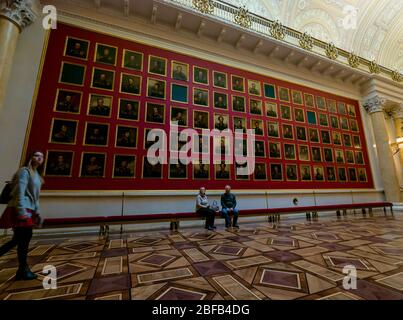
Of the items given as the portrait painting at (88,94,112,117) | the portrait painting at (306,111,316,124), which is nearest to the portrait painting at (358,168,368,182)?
the portrait painting at (306,111,316,124)

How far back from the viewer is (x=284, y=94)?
9.30 metres

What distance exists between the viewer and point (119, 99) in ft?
20.9

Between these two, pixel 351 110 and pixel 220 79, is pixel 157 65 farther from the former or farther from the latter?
pixel 351 110

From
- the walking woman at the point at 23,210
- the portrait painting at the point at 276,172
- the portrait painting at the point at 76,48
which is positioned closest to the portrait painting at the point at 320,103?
the portrait painting at the point at 276,172

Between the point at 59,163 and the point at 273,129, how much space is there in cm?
802

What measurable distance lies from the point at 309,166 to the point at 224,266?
8012mm

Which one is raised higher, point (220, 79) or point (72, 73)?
point (220, 79)

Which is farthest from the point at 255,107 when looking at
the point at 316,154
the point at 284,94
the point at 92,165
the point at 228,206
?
the point at 92,165

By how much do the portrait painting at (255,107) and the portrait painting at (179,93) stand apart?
2.96 metres

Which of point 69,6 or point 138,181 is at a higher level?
point 69,6

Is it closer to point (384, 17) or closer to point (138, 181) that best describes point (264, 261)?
point (138, 181)

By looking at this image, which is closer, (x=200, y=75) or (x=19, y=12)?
(x=19, y=12)

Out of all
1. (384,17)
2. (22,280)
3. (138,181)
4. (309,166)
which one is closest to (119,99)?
(138,181)

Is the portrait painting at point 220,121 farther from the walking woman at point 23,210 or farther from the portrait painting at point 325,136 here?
the walking woman at point 23,210
